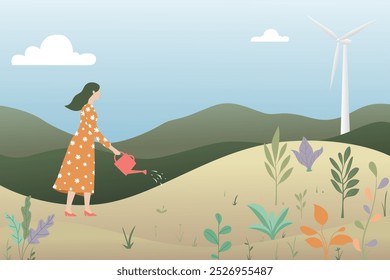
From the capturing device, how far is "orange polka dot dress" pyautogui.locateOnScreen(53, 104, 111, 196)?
15797 millimetres

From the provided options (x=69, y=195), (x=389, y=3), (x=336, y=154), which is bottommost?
(x=69, y=195)

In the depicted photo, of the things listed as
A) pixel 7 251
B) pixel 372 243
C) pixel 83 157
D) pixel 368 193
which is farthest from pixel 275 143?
pixel 7 251

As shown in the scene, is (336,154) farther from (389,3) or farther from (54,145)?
(54,145)

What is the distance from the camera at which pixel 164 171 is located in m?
16.1

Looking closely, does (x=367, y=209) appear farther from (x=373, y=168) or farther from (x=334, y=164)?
(x=334, y=164)

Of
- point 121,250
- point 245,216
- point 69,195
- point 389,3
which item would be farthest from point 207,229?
point 389,3

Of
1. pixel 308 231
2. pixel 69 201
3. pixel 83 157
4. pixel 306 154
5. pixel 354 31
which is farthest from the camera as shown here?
pixel 354 31

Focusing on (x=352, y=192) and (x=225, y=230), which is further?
(x=352, y=192)

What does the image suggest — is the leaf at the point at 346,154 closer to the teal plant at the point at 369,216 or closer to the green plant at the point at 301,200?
the teal plant at the point at 369,216

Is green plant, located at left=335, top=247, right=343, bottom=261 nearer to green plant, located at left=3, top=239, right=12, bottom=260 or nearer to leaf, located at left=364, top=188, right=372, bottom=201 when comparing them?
leaf, located at left=364, top=188, right=372, bottom=201

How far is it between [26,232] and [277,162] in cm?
554

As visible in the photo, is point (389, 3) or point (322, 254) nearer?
point (322, 254)

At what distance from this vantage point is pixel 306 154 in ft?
52.6

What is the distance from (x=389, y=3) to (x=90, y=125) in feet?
23.4
